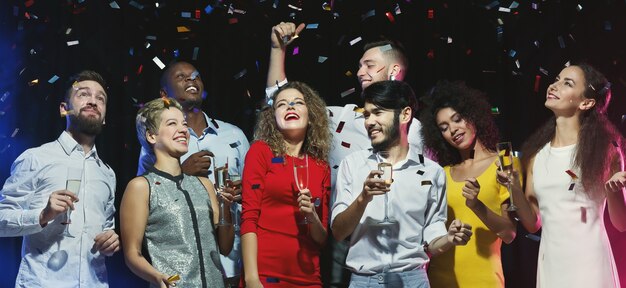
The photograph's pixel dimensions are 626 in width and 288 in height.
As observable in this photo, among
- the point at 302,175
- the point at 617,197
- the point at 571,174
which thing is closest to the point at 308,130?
the point at 302,175

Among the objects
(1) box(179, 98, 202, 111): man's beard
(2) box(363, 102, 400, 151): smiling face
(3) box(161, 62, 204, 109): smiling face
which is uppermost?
(3) box(161, 62, 204, 109): smiling face

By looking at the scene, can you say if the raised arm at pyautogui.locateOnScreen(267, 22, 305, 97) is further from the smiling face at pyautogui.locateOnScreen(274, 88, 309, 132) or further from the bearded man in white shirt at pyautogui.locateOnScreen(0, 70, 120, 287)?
the bearded man in white shirt at pyautogui.locateOnScreen(0, 70, 120, 287)

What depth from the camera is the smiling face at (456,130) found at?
4.80 m

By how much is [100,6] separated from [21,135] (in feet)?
3.58

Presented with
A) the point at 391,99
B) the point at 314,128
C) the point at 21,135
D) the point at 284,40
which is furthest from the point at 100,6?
the point at 391,99

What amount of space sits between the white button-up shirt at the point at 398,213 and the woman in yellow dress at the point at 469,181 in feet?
0.68

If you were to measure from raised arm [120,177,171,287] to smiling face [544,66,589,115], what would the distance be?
2287 mm

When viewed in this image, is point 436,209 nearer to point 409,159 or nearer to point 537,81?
point 409,159

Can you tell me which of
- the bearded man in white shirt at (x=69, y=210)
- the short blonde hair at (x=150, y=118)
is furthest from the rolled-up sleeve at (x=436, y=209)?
the bearded man in white shirt at (x=69, y=210)

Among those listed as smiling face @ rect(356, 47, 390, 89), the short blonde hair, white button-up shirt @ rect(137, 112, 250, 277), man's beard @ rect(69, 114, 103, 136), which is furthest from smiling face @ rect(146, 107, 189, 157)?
smiling face @ rect(356, 47, 390, 89)

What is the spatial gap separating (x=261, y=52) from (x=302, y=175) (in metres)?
2.10

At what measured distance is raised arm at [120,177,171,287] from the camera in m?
4.18

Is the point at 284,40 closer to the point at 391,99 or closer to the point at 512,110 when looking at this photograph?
the point at 391,99

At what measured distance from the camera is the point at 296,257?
4.24 meters
